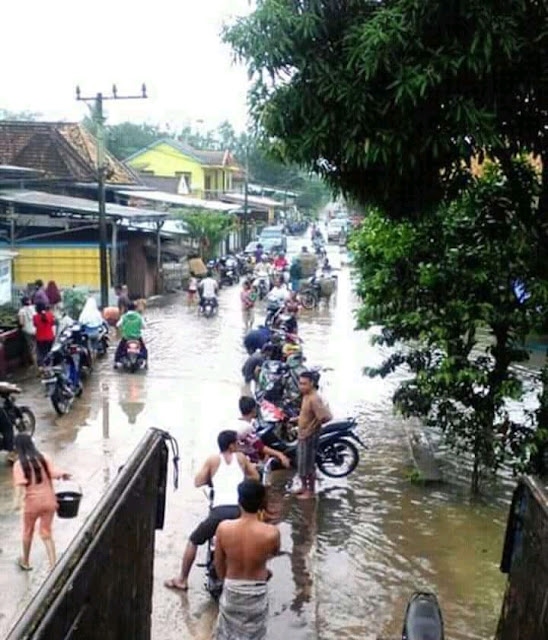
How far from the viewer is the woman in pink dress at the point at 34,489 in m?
6.57

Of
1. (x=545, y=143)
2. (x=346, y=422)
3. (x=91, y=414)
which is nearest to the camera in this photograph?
(x=545, y=143)

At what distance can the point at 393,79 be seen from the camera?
22.7 feet

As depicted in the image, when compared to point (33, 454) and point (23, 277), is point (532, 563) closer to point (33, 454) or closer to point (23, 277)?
point (33, 454)

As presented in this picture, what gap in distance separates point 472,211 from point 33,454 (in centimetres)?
524

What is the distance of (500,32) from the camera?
6746mm

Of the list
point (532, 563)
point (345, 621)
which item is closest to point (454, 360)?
point (345, 621)

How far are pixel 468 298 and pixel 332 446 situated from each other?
7.86 ft

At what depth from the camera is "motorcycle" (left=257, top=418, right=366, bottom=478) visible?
976 cm

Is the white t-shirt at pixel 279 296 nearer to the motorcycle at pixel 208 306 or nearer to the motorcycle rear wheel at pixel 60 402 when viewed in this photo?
the motorcycle at pixel 208 306

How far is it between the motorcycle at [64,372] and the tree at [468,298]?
187 inches

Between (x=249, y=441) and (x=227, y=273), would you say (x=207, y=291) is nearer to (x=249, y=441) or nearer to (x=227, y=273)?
(x=227, y=273)

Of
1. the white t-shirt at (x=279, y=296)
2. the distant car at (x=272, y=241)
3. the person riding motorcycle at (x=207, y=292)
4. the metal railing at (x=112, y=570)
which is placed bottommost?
the distant car at (x=272, y=241)

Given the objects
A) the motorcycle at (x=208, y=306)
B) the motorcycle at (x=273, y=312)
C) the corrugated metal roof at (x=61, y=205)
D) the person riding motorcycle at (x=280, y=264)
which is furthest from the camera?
the person riding motorcycle at (x=280, y=264)

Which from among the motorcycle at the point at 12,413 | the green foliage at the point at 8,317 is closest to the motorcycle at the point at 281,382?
the motorcycle at the point at 12,413
